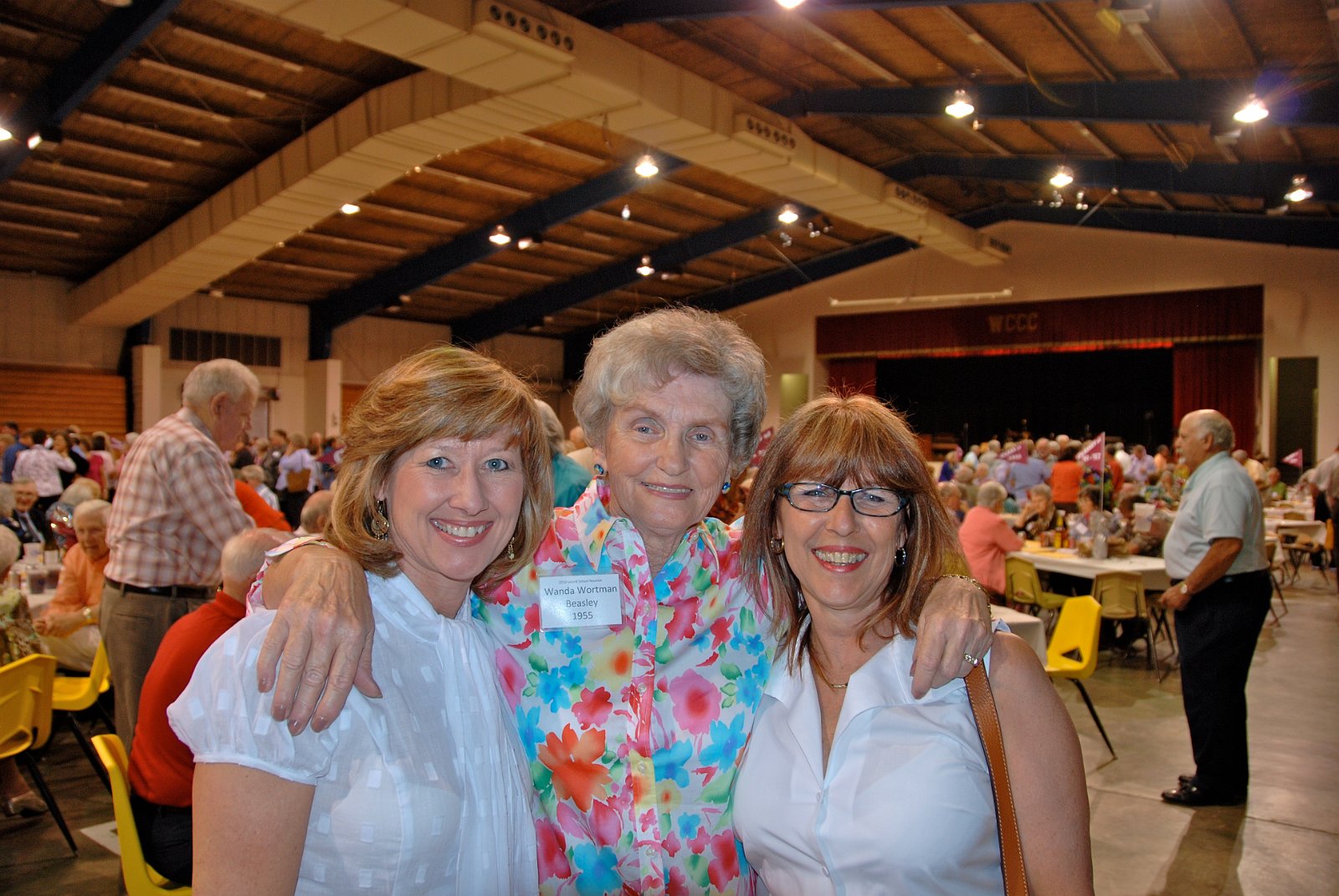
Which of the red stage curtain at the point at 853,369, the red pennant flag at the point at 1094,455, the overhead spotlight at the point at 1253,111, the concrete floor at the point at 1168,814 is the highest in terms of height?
the overhead spotlight at the point at 1253,111

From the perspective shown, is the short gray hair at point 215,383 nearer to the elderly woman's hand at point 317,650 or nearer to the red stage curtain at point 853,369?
the elderly woman's hand at point 317,650

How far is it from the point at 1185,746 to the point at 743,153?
7388 millimetres

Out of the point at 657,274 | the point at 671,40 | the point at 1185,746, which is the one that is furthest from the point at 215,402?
the point at 657,274

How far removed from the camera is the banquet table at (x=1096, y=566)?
704 cm

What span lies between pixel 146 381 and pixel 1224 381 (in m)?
20.2

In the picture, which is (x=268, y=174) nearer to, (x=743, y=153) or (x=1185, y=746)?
(x=743, y=153)

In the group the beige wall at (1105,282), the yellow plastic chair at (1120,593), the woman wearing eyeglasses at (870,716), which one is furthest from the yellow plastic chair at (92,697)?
the beige wall at (1105,282)

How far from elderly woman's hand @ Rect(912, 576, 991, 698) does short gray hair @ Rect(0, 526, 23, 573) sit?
14.3ft

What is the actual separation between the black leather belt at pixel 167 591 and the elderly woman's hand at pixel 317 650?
2.98 metres

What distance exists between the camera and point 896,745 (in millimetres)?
1382

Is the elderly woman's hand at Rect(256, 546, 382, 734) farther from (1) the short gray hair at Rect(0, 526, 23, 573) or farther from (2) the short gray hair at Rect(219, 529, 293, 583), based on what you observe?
(1) the short gray hair at Rect(0, 526, 23, 573)

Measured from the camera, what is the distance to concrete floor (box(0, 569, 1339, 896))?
3666 millimetres

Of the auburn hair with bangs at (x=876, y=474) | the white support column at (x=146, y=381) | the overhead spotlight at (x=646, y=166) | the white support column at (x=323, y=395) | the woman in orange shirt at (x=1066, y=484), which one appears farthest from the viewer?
the white support column at (x=323, y=395)

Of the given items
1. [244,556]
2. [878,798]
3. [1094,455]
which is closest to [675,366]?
[878,798]
